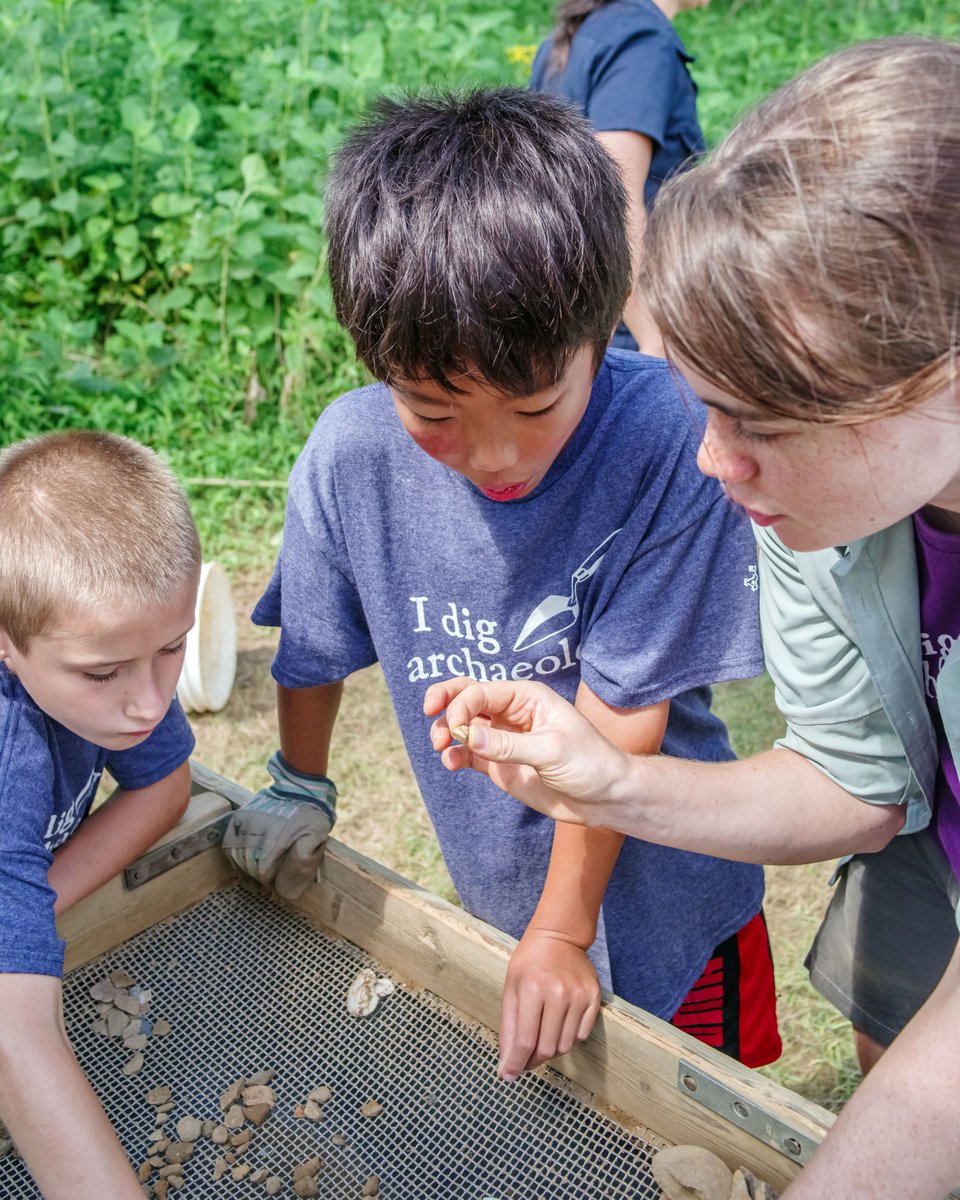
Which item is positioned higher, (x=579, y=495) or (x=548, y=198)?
(x=548, y=198)

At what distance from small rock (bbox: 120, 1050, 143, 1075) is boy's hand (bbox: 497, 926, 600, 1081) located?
0.44 meters

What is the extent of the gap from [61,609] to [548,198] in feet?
2.27

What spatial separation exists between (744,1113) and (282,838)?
0.67m

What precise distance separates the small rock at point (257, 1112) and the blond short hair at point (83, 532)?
1.92ft

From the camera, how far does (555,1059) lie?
139cm

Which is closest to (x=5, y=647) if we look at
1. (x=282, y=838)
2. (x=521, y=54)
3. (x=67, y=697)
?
(x=67, y=697)

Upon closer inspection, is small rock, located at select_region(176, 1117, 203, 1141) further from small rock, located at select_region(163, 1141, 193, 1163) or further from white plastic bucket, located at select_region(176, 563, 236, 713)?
white plastic bucket, located at select_region(176, 563, 236, 713)

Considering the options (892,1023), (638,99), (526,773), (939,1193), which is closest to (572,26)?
(638,99)

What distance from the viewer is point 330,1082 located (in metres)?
1.41

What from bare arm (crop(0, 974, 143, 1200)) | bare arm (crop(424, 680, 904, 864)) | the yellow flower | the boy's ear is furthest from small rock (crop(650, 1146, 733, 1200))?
the yellow flower

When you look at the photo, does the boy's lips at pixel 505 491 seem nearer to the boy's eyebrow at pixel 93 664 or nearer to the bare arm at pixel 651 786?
the bare arm at pixel 651 786

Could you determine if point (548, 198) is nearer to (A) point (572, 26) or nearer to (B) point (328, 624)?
(B) point (328, 624)

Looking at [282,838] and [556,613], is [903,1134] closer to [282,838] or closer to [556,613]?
[556,613]

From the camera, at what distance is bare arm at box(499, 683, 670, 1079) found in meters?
1.32
